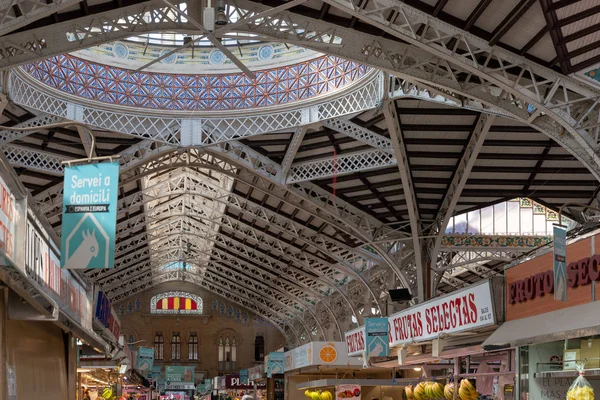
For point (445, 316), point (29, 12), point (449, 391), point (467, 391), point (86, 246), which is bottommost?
point (449, 391)

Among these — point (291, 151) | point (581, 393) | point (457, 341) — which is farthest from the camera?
point (291, 151)

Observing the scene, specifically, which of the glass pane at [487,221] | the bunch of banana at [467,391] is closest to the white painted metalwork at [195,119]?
the glass pane at [487,221]

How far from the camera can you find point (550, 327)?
947 centimetres

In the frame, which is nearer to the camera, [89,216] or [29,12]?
[89,216]

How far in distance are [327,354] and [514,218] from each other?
28.2ft

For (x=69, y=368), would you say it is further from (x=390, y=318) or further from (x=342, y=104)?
(x=342, y=104)

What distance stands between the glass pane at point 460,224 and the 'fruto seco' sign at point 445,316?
1063 centimetres

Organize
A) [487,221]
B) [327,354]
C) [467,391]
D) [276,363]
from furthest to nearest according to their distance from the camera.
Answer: [276,363] < [487,221] < [327,354] < [467,391]

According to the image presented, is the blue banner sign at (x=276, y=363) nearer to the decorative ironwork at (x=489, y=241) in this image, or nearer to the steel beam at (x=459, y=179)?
the steel beam at (x=459, y=179)

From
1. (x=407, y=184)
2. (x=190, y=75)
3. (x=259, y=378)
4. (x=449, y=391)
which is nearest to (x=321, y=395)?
(x=407, y=184)

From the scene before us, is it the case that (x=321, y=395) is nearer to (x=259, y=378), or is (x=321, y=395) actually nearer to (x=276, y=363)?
(x=276, y=363)

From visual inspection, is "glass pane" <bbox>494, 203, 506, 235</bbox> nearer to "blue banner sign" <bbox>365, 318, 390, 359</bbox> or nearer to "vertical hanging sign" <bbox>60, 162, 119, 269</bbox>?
"blue banner sign" <bbox>365, 318, 390, 359</bbox>

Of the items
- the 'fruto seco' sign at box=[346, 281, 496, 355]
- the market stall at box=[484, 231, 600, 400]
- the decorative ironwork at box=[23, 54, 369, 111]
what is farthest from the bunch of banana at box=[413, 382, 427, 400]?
the decorative ironwork at box=[23, 54, 369, 111]

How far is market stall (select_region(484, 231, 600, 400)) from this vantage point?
9.05m
